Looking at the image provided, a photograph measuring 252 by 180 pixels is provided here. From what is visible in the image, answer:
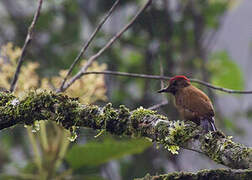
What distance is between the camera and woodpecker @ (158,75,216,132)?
240cm

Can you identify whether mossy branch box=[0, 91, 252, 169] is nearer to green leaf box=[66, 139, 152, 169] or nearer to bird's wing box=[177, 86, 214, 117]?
bird's wing box=[177, 86, 214, 117]

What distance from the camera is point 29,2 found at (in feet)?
19.6

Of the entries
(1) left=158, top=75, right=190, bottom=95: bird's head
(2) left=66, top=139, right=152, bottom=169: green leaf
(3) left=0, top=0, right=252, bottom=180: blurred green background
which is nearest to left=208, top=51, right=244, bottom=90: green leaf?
(3) left=0, top=0, right=252, bottom=180: blurred green background

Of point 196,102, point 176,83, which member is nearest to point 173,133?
point 196,102

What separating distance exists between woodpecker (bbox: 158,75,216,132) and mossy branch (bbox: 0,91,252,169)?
0.47 meters

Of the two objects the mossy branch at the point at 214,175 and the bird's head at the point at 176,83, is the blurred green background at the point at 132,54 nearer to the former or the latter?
the bird's head at the point at 176,83

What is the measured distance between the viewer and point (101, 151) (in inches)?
134

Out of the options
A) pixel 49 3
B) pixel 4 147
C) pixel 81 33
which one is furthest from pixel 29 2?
pixel 4 147

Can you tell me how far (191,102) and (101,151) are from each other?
1.13 metres

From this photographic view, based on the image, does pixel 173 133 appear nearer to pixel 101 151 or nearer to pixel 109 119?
pixel 109 119

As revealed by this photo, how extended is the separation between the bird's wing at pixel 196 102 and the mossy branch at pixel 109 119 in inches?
22.6

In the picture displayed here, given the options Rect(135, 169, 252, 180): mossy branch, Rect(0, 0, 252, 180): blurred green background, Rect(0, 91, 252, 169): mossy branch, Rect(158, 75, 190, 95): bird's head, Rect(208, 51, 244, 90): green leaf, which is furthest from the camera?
Rect(208, 51, 244, 90): green leaf

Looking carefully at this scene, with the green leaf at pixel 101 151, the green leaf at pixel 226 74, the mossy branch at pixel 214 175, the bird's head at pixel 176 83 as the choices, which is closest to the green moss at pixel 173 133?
the mossy branch at pixel 214 175

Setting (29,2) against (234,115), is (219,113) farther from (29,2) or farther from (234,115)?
(29,2)
